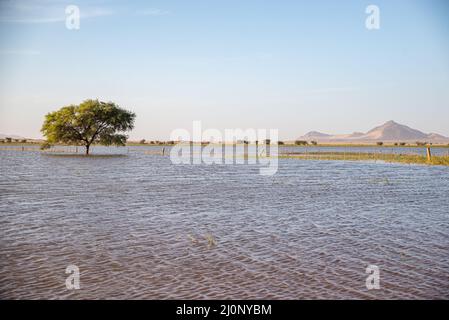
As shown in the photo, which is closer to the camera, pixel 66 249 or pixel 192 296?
pixel 192 296

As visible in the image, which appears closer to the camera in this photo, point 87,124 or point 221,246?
point 221,246

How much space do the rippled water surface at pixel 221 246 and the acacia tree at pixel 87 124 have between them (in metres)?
59.2

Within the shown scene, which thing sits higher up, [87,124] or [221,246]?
[87,124]

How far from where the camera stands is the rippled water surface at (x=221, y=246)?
8945 millimetres

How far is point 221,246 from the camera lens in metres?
12.5

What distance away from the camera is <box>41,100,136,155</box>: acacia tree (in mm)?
78688

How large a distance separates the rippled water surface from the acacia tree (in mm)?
59189

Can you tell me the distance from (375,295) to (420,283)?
1.47 m

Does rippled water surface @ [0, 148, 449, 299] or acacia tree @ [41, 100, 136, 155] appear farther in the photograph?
acacia tree @ [41, 100, 136, 155]

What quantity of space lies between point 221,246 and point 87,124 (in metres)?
74.0

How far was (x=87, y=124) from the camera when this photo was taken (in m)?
80.4

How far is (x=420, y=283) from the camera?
365 inches
